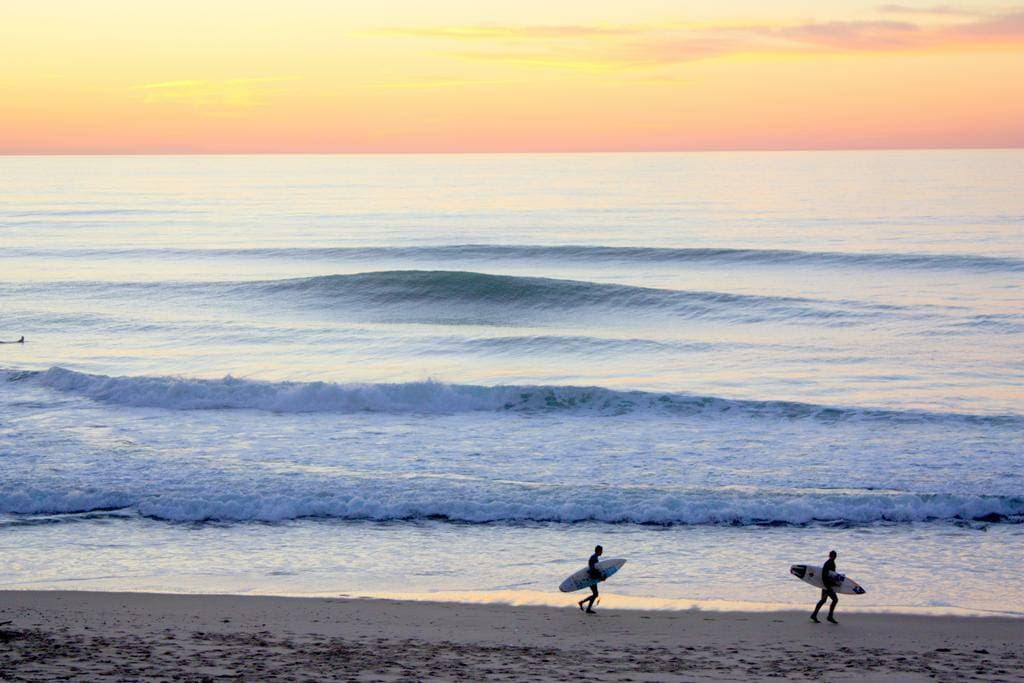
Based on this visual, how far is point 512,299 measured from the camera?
40.8 m

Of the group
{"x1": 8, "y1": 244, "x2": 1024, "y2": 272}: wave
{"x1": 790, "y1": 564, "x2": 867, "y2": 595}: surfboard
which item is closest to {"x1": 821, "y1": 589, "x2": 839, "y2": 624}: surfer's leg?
{"x1": 790, "y1": 564, "x2": 867, "y2": 595}: surfboard

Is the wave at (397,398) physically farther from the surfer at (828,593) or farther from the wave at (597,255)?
the wave at (597,255)

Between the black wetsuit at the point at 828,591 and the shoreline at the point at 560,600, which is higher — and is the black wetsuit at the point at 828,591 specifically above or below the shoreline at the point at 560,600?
above

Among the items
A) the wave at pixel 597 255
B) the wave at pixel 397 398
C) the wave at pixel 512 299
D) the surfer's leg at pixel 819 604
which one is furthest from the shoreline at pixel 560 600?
the wave at pixel 597 255

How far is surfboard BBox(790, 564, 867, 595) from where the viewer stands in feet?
38.9

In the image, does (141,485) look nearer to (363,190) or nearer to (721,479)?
(721,479)

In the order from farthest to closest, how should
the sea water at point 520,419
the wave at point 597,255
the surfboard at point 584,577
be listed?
the wave at point 597,255
the sea water at point 520,419
the surfboard at point 584,577

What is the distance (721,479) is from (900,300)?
21.8 m

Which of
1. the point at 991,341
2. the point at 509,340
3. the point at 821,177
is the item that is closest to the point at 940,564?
the point at 991,341

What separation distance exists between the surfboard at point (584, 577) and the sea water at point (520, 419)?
1.15ft

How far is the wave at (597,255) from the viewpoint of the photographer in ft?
148

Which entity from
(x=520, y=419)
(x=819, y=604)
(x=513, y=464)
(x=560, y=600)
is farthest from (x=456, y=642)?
(x=520, y=419)

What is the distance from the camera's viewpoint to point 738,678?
954 centimetres

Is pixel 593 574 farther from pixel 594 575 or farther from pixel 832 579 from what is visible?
pixel 832 579
